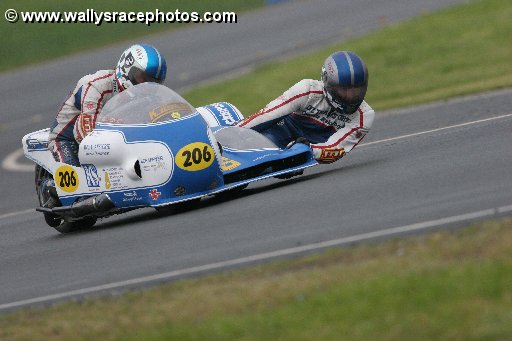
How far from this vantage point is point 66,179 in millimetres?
12125

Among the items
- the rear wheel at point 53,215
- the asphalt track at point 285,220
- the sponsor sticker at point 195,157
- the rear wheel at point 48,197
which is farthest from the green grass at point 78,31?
the sponsor sticker at point 195,157

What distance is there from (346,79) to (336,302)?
5428 mm

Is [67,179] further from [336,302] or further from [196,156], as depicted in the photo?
[336,302]

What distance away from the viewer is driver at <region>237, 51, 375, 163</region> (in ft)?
40.5

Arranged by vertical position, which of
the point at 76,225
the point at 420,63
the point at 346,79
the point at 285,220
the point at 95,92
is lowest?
the point at 420,63

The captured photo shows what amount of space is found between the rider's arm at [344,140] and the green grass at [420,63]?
587cm

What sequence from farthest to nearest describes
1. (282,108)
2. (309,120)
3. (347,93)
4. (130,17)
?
1. (130,17)
2. (309,120)
3. (282,108)
4. (347,93)

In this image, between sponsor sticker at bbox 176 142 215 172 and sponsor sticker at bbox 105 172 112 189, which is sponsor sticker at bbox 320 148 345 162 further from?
sponsor sticker at bbox 105 172 112 189

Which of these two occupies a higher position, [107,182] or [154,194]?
[107,182]

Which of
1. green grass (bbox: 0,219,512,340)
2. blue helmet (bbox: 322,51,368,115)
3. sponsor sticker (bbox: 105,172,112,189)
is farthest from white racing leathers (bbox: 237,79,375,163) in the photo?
green grass (bbox: 0,219,512,340)

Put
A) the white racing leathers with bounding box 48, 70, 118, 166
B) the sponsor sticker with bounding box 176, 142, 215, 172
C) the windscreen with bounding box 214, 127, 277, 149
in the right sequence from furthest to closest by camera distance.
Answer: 1. the white racing leathers with bounding box 48, 70, 118, 166
2. the windscreen with bounding box 214, 127, 277, 149
3. the sponsor sticker with bounding box 176, 142, 215, 172

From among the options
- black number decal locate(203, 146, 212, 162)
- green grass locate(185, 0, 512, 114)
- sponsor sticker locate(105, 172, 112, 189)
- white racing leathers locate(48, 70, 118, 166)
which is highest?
white racing leathers locate(48, 70, 118, 166)

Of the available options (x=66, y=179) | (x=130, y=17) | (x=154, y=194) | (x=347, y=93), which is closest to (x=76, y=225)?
(x=66, y=179)

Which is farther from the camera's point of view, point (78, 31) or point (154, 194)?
point (78, 31)
